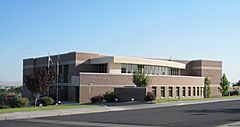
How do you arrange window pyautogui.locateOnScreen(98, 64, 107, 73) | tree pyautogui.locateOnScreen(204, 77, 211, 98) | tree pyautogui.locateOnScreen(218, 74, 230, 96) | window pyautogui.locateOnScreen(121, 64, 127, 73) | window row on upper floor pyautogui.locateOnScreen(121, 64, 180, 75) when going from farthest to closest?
tree pyautogui.locateOnScreen(218, 74, 230, 96) < tree pyautogui.locateOnScreen(204, 77, 211, 98) < window row on upper floor pyautogui.locateOnScreen(121, 64, 180, 75) < window pyautogui.locateOnScreen(121, 64, 127, 73) < window pyautogui.locateOnScreen(98, 64, 107, 73)

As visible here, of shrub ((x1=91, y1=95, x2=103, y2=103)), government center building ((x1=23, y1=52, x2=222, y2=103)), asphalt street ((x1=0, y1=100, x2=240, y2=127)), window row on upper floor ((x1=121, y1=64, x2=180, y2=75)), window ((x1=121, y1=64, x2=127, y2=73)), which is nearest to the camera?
asphalt street ((x1=0, y1=100, x2=240, y2=127))

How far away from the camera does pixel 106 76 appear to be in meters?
50.8

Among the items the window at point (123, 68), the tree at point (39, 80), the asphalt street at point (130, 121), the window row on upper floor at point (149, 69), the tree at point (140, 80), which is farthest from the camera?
the window row on upper floor at point (149, 69)

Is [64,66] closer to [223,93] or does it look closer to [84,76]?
[84,76]

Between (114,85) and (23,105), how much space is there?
20963 mm

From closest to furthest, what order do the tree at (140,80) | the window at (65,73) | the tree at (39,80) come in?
the tree at (39,80) → the tree at (140,80) → the window at (65,73)

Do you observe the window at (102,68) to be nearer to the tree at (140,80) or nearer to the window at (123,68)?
the window at (123,68)

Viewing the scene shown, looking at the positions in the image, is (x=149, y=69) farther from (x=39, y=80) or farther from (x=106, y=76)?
(x=39, y=80)

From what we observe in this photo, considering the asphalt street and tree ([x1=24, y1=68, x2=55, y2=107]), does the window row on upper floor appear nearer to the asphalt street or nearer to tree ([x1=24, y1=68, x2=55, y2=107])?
tree ([x1=24, y1=68, x2=55, y2=107])

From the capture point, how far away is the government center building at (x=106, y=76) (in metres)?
49.5

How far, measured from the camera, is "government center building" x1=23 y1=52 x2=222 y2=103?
1948 inches

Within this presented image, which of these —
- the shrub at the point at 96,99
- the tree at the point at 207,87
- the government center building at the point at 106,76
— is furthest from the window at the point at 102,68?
the tree at the point at 207,87

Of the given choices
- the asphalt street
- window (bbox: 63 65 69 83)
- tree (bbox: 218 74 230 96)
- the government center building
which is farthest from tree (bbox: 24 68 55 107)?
tree (bbox: 218 74 230 96)

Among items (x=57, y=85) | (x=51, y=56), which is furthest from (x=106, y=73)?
(x=51, y=56)
